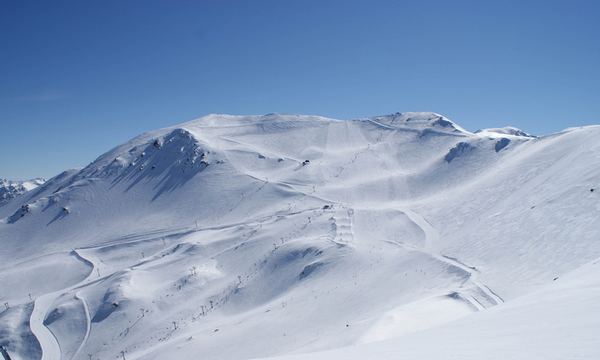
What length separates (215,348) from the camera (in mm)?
22953

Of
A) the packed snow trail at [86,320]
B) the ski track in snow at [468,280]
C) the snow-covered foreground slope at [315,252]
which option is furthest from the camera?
the packed snow trail at [86,320]

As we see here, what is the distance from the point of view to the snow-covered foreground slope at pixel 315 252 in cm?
1680

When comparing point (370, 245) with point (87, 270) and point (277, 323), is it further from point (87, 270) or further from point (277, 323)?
point (87, 270)

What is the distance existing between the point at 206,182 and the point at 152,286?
39.1 metres

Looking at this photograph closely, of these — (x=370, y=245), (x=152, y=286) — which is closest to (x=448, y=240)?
(x=370, y=245)

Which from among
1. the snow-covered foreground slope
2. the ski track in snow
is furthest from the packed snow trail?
the ski track in snow

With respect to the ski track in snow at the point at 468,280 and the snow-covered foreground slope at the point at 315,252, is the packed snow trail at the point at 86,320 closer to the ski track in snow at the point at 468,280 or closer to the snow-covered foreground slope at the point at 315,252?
the snow-covered foreground slope at the point at 315,252

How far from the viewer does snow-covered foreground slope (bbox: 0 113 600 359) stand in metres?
16.8

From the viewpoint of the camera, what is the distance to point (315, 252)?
3522cm

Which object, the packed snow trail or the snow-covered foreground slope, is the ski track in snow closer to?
the snow-covered foreground slope


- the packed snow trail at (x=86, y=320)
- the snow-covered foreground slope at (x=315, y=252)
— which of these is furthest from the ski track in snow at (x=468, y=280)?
the packed snow trail at (x=86, y=320)

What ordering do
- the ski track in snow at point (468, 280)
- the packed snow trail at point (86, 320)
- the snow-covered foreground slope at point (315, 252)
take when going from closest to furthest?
1. the snow-covered foreground slope at point (315, 252)
2. the ski track in snow at point (468, 280)
3. the packed snow trail at point (86, 320)

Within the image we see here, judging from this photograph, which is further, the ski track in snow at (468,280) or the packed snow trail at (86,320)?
the packed snow trail at (86,320)

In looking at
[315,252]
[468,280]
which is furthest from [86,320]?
[468,280]
